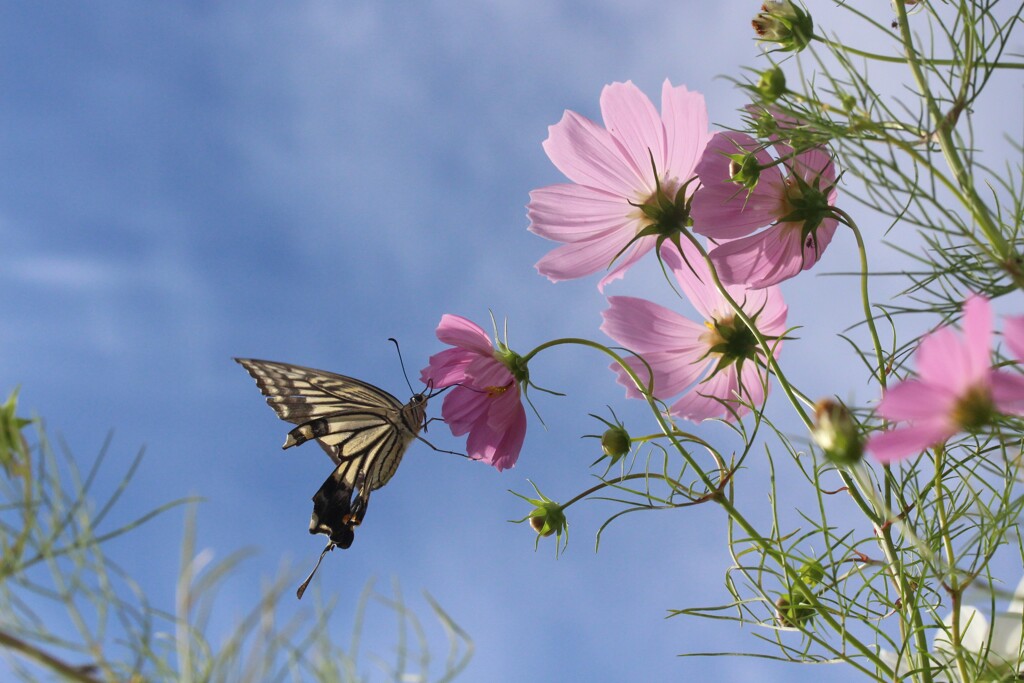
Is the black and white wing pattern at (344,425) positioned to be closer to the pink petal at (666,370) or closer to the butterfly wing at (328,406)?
the butterfly wing at (328,406)

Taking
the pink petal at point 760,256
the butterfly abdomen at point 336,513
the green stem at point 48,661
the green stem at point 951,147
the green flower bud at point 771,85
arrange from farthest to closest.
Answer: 1. the butterfly abdomen at point 336,513
2. the pink petal at point 760,256
3. the green flower bud at point 771,85
4. the green stem at point 951,147
5. the green stem at point 48,661

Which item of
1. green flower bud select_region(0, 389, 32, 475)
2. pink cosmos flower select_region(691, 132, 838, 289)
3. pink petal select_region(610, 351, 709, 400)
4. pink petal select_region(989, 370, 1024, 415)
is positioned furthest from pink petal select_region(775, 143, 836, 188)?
green flower bud select_region(0, 389, 32, 475)

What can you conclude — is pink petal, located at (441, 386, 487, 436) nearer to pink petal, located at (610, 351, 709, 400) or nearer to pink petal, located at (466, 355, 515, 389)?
pink petal, located at (466, 355, 515, 389)

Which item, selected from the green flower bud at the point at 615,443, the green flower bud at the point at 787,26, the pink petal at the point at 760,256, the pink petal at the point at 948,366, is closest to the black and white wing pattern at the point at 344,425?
the green flower bud at the point at 615,443

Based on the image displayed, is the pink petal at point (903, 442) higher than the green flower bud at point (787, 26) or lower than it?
lower

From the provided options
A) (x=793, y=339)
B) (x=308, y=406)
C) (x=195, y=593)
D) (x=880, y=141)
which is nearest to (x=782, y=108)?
(x=880, y=141)

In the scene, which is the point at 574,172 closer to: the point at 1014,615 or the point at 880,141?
the point at 880,141

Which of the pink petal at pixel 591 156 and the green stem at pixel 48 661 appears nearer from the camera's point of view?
the green stem at pixel 48 661
